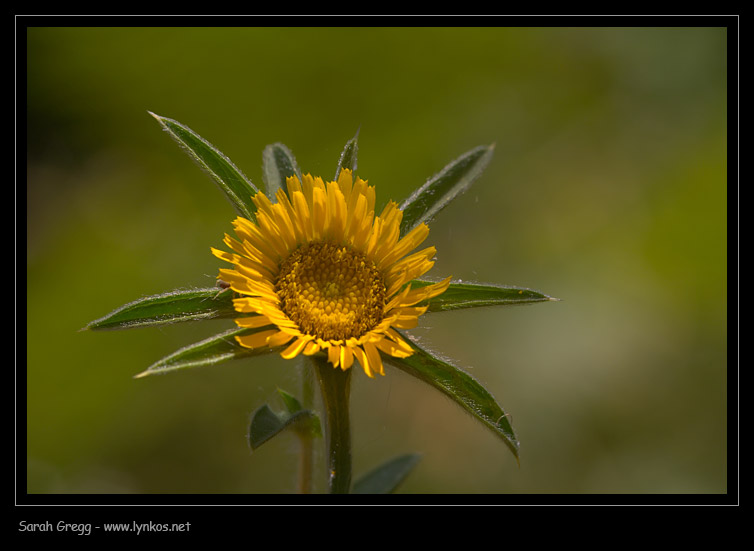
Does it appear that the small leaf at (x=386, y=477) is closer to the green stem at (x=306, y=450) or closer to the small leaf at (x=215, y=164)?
the green stem at (x=306, y=450)

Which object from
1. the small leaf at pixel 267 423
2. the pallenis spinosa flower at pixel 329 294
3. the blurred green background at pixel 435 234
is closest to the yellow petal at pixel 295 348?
the pallenis spinosa flower at pixel 329 294

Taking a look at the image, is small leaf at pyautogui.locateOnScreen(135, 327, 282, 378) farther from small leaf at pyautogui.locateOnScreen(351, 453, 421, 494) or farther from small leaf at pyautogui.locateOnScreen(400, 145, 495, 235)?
small leaf at pyautogui.locateOnScreen(351, 453, 421, 494)

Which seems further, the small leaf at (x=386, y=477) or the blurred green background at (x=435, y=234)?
the blurred green background at (x=435, y=234)

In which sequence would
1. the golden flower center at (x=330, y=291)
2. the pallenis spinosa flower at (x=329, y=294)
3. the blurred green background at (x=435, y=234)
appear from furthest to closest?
the blurred green background at (x=435, y=234), the golden flower center at (x=330, y=291), the pallenis spinosa flower at (x=329, y=294)

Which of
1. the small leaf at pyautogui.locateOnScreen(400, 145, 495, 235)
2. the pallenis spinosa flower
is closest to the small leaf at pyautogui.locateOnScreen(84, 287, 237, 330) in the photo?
the pallenis spinosa flower

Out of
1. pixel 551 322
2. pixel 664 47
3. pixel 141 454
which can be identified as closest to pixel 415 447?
pixel 551 322

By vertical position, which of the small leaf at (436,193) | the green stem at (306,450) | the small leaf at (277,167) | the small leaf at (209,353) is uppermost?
the small leaf at (277,167)

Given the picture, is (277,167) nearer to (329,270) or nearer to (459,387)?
(329,270)

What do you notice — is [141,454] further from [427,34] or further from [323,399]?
[427,34]
